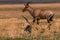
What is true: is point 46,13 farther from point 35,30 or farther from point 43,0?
point 43,0

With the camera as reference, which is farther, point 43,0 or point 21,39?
point 43,0

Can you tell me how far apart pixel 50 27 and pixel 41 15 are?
2024 mm

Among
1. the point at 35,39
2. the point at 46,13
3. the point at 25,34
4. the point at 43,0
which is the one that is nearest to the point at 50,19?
the point at 46,13

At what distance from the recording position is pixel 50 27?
1931 centimetres

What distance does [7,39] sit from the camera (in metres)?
13.4

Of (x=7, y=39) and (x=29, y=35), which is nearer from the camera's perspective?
(x=7, y=39)

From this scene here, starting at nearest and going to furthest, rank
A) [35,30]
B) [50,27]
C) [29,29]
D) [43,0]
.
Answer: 1. [29,29]
2. [35,30]
3. [50,27]
4. [43,0]

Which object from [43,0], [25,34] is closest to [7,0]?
[43,0]

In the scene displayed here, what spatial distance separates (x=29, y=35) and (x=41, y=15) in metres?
6.51

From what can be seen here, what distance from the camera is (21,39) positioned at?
1344 cm

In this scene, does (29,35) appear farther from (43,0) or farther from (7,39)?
(43,0)

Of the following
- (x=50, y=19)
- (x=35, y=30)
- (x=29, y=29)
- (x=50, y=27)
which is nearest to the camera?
(x=29, y=29)

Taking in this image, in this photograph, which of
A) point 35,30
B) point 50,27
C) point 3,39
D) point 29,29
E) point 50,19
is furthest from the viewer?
point 50,19

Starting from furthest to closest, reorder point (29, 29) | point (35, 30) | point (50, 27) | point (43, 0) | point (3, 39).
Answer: point (43, 0), point (50, 27), point (35, 30), point (29, 29), point (3, 39)
